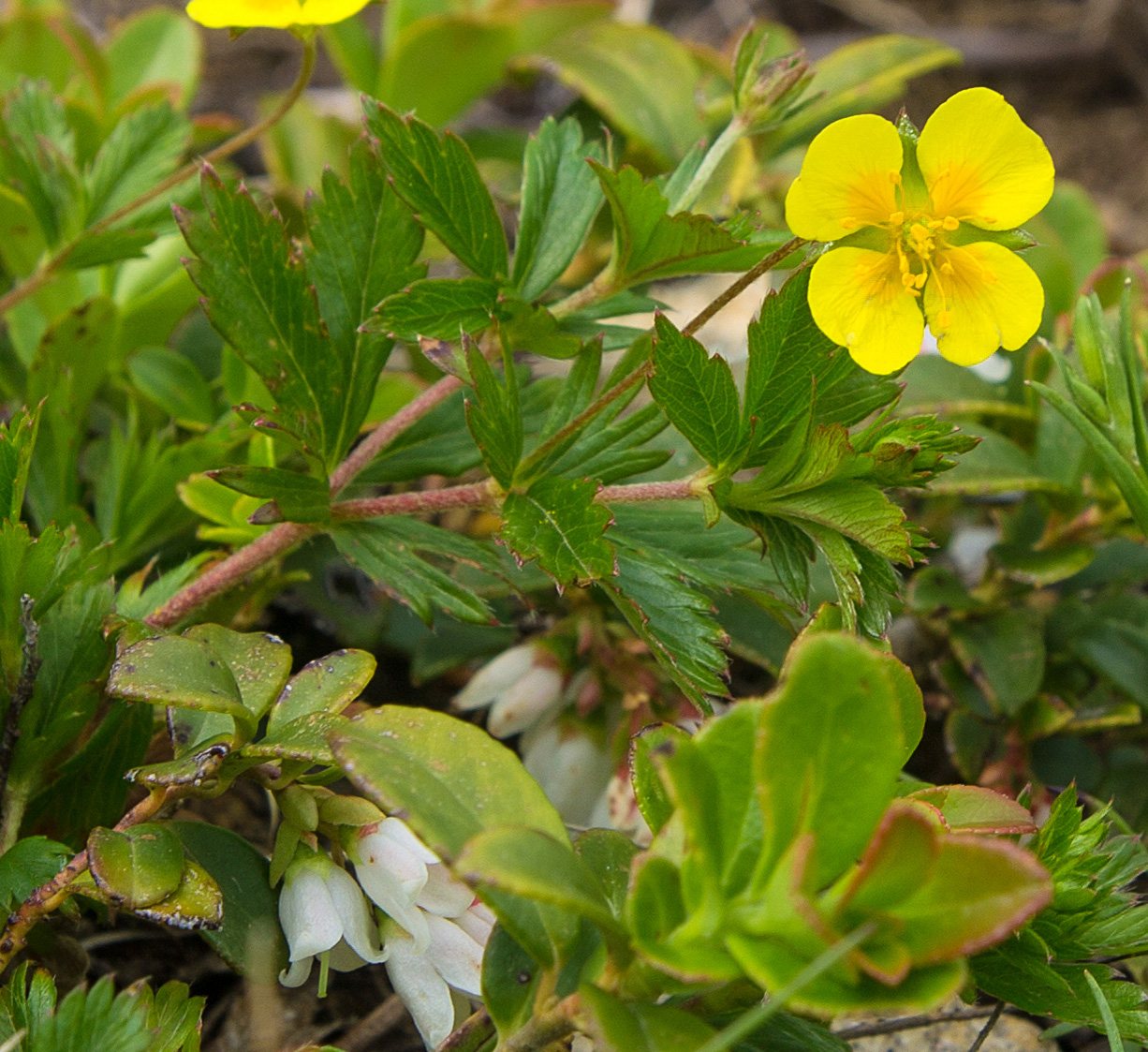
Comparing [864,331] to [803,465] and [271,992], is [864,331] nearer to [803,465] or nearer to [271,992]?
[803,465]

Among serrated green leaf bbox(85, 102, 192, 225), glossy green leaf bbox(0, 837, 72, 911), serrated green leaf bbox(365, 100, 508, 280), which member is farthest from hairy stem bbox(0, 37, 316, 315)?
glossy green leaf bbox(0, 837, 72, 911)

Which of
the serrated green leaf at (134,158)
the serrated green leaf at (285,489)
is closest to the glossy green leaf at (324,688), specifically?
the serrated green leaf at (285,489)

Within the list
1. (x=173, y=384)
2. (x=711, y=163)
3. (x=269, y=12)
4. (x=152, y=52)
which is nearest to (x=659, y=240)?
(x=711, y=163)

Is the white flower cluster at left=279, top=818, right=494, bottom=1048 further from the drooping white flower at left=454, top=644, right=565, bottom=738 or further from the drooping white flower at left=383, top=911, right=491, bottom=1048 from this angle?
the drooping white flower at left=454, top=644, right=565, bottom=738

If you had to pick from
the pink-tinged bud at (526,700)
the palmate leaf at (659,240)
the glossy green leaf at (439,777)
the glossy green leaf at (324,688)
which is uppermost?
the palmate leaf at (659,240)

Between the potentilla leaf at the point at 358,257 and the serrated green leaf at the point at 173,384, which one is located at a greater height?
the potentilla leaf at the point at 358,257

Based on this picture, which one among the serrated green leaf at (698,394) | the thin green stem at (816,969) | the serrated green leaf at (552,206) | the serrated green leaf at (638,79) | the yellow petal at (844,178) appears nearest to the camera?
the thin green stem at (816,969)

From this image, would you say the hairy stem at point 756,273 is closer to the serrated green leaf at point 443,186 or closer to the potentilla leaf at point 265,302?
the serrated green leaf at point 443,186
